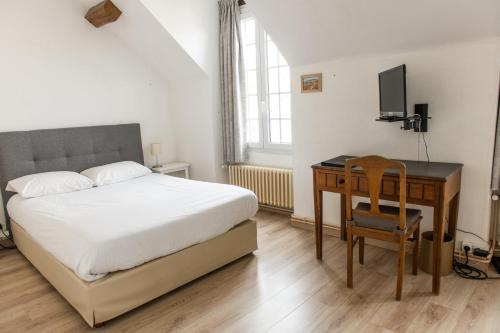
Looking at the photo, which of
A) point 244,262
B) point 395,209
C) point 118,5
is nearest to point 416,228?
point 395,209

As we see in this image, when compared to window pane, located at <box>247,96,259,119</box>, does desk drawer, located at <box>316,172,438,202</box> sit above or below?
below

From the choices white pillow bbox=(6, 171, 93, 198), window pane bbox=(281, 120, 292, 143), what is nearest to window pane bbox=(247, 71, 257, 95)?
window pane bbox=(281, 120, 292, 143)

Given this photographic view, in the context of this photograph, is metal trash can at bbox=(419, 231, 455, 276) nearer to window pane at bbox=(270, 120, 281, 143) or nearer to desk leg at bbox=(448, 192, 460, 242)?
desk leg at bbox=(448, 192, 460, 242)

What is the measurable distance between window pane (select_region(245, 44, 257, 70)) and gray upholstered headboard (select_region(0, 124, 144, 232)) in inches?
61.6

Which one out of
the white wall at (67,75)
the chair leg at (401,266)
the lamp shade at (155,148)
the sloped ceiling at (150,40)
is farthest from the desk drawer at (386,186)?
the white wall at (67,75)

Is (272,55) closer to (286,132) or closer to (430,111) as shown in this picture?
(286,132)

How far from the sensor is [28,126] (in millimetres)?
3482

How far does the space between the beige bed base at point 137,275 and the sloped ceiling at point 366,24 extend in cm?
163

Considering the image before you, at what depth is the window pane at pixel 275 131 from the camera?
4031mm

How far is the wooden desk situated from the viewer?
2154 millimetres

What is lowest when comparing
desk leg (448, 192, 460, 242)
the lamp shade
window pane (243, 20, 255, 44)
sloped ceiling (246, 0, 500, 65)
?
desk leg (448, 192, 460, 242)

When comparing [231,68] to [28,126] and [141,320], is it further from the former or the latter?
[141,320]

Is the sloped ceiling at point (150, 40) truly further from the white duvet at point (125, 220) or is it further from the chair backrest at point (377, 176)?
the chair backrest at point (377, 176)

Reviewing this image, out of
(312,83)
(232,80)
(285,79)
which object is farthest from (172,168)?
(312,83)
